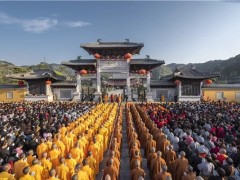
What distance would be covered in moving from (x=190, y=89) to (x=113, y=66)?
11.5 metres

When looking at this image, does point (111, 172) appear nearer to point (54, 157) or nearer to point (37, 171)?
point (37, 171)

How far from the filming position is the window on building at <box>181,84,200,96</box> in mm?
41562

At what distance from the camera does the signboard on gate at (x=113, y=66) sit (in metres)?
42.0

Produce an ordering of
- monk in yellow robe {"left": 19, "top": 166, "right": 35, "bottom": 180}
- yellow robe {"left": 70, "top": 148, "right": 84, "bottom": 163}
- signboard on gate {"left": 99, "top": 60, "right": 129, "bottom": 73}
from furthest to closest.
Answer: signboard on gate {"left": 99, "top": 60, "right": 129, "bottom": 73} → yellow robe {"left": 70, "top": 148, "right": 84, "bottom": 163} → monk in yellow robe {"left": 19, "top": 166, "right": 35, "bottom": 180}

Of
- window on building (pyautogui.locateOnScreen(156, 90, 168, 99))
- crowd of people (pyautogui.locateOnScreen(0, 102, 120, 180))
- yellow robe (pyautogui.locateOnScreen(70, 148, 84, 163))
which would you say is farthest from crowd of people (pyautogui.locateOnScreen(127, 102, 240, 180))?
window on building (pyautogui.locateOnScreen(156, 90, 168, 99))

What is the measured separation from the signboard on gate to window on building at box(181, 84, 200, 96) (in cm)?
862

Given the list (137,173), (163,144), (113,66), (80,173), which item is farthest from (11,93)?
(137,173)

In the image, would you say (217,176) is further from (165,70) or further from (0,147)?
(165,70)

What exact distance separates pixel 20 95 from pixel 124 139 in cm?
2830

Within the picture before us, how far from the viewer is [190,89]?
41625 mm

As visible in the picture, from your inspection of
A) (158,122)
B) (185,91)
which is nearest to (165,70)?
(185,91)

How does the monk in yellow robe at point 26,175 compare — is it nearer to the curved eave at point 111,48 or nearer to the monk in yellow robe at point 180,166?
the monk in yellow robe at point 180,166

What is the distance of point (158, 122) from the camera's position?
18453 mm

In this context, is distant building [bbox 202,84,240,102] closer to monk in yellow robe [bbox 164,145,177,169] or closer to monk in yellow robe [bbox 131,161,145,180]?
monk in yellow robe [bbox 164,145,177,169]
